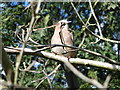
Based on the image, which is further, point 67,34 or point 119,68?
point 67,34

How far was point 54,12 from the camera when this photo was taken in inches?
267

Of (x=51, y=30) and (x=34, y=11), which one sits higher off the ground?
(x=34, y=11)

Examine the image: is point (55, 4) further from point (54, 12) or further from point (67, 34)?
point (67, 34)

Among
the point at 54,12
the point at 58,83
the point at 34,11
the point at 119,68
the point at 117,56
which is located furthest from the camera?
the point at 54,12

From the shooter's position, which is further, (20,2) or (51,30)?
(51,30)

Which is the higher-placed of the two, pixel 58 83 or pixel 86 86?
pixel 86 86

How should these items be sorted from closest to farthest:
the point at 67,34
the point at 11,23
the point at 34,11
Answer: the point at 34,11
the point at 67,34
the point at 11,23

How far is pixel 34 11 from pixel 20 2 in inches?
184

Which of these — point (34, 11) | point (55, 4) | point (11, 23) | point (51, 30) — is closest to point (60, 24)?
point (11, 23)

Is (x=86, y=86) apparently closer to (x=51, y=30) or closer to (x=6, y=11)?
(x=6, y=11)

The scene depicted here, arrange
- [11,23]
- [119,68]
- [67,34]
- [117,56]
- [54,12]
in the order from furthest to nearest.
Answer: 1. [54,12]
2. [117,56]
3. [11,23]
4. [67,34]
5. [119,68]

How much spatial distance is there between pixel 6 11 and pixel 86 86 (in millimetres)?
1752

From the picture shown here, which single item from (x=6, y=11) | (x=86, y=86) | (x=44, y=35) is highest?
(x=6, y=11)

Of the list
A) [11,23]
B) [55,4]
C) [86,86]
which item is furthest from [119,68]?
[55,4]
